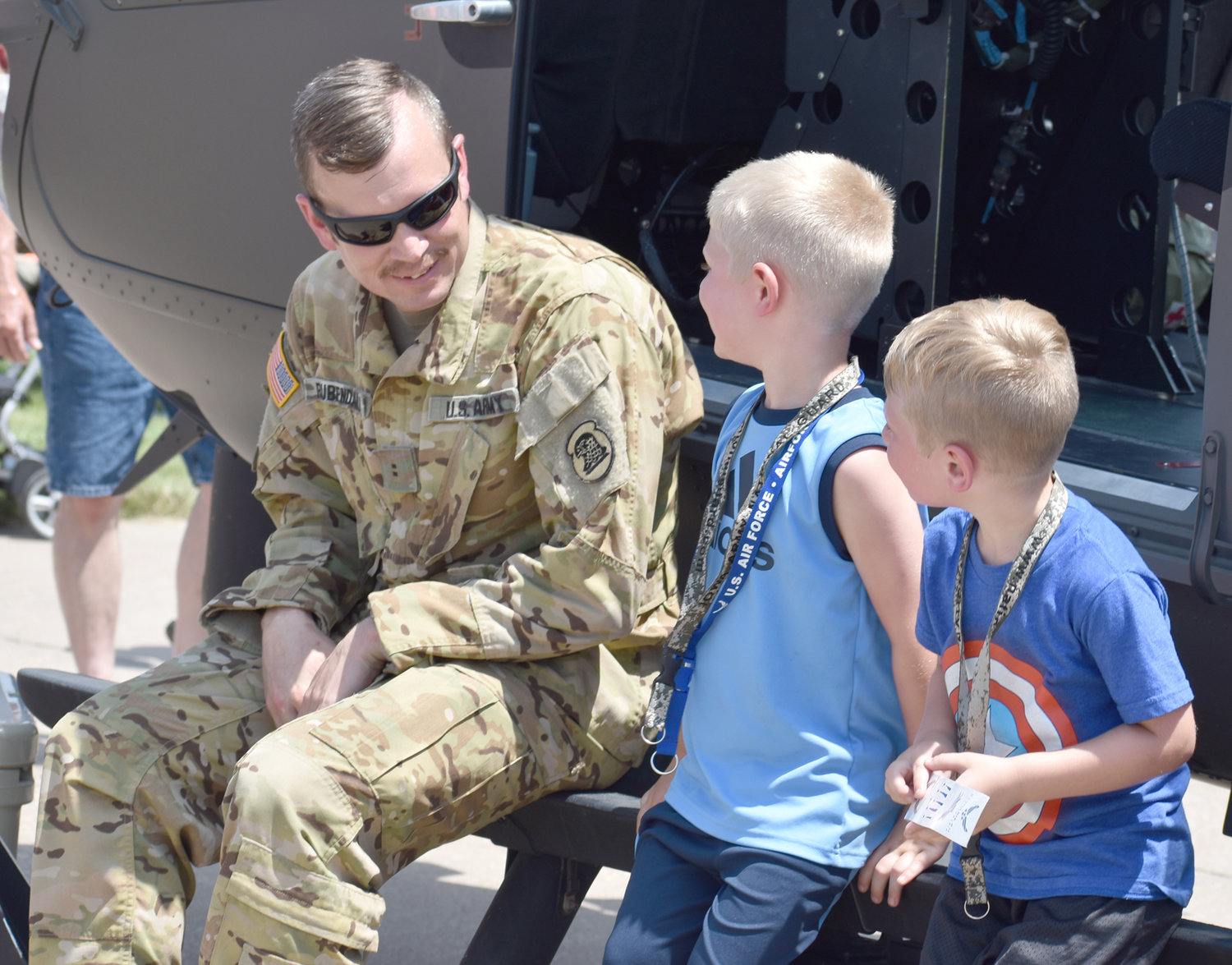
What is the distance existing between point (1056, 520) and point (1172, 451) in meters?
0.78

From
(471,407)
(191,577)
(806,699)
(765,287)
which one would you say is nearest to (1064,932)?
(806,699)

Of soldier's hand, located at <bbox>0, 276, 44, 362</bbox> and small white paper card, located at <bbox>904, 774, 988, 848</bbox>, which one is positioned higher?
small white paper card, located at <bbox>904, 774, 988, 848</bbox>

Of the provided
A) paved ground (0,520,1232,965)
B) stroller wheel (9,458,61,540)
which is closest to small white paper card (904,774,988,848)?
paved ground (0,520,1232,965)

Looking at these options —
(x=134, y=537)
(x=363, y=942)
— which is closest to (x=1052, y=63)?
(x=363, y=942)

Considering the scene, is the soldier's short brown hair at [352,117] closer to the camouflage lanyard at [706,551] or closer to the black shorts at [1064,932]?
the camouflage lanyard at [706,551]

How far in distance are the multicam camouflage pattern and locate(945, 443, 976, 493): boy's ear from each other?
56 centimetres

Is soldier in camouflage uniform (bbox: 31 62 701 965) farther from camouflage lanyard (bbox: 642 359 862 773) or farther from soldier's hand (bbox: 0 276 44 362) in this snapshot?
soldier's hand (bbox: 0 276 44 362)

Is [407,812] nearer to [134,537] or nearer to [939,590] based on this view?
[939,590]

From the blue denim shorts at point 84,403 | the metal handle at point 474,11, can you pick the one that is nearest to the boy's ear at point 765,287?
the metal handle at point 474,11

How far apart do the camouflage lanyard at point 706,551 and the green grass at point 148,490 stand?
537 cm

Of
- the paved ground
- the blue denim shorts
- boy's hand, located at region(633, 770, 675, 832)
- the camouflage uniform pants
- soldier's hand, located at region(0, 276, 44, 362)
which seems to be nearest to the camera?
the camouflage uniform pants

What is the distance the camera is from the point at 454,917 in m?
3.11

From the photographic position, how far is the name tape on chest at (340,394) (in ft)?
7.24

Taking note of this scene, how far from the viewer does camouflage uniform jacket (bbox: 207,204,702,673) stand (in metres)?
1.98
